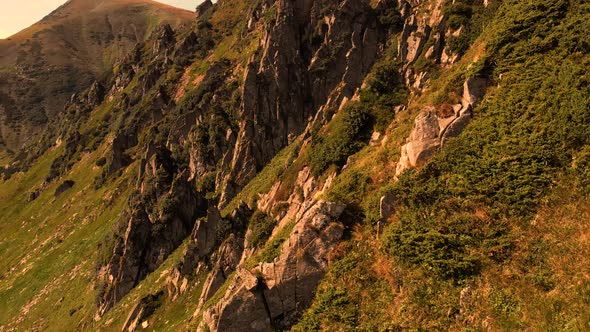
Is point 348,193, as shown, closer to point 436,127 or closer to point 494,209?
point 436,127

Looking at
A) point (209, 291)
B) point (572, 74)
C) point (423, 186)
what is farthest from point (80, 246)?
point (572, 74)

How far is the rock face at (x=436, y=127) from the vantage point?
74.5 feet

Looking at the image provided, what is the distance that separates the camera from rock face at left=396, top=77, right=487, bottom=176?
2272 cm

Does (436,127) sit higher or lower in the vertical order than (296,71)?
lower

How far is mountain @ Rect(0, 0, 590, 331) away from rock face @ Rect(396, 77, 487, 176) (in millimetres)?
114

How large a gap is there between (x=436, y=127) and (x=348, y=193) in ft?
21.5

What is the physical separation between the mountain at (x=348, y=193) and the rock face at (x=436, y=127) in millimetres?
114

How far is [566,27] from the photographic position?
2308cm

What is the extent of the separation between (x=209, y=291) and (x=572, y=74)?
39.1 metres

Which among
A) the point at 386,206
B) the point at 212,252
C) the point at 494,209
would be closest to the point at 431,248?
the point at 494,209

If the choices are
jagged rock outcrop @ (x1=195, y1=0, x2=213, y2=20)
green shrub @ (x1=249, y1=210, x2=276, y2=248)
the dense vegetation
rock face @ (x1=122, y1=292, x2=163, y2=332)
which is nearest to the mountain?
the dense vegetation

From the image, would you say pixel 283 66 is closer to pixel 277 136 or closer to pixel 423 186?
pixel 277 136

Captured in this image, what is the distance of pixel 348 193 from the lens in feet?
81.1

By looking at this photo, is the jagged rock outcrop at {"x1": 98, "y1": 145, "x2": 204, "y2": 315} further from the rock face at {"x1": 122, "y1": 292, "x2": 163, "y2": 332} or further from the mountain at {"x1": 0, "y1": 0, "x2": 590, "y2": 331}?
the rock face at {"x1": 122, "y1": 292, "x2": 163, "y2": 332}
